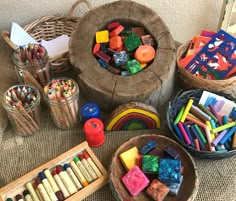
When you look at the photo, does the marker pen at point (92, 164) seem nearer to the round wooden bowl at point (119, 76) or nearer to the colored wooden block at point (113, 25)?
the round wooden bowl at point (119, 76)

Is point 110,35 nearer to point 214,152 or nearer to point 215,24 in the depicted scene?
point 214,152

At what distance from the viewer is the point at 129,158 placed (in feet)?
2.22

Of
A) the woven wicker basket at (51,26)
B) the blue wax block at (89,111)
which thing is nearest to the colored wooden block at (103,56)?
the blue wax block at (89,111)

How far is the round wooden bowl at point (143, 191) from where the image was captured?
0.62m

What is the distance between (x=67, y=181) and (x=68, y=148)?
10cm

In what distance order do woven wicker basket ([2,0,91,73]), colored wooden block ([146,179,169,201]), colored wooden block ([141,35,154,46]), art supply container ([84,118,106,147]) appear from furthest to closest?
woven wicker basket ([2,0,91,73])
colored wooden block ([141,35,154,46])
art supply container ([84,118,106,147])
colored wooden block ([146,179,169,201])

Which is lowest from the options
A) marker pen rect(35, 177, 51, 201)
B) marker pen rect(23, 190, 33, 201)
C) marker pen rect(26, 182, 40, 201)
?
marker pen rect(23, 190, 33, 201)

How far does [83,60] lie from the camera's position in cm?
78

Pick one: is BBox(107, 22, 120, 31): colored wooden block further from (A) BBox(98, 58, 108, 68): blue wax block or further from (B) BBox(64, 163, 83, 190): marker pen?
(B) BBox(64, 163, 83, 190): marker pen

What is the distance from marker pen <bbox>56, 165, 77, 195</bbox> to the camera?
65 centimetres

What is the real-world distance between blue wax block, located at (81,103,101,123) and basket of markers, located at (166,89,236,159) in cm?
17

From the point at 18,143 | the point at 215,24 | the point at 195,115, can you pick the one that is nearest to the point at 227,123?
the point at 195,115

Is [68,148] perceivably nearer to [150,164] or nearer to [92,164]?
[92,164]

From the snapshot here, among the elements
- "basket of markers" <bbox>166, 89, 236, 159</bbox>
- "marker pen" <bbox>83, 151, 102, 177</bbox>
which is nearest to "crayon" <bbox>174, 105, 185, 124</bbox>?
"basket of markers" <bbox>166, 89, 236, 159</bbox>
